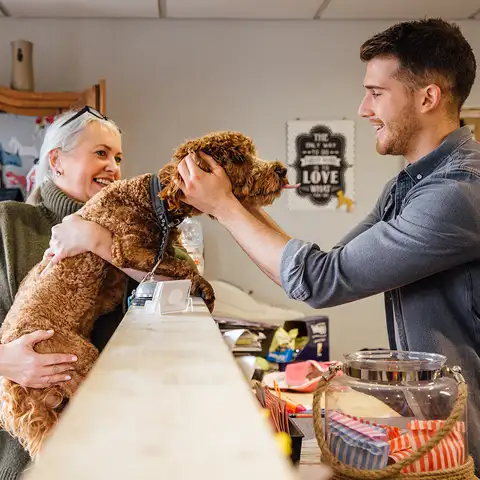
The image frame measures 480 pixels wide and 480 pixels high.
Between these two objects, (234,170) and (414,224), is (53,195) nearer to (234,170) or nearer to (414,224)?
(234,170)

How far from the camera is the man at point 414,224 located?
4.01 ft

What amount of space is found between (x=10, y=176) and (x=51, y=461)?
12.3 feet

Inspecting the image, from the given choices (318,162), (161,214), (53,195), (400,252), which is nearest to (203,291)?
(161,214)

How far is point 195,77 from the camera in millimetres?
4148

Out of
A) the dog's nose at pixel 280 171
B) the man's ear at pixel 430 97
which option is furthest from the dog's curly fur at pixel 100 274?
the man's ear at pixel 430 97

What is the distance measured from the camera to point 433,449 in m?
0.79

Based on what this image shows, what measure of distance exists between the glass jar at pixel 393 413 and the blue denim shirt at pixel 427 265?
34cm

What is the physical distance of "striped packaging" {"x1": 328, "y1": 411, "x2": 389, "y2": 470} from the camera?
2.53ft

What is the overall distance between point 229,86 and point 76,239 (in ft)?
9.65

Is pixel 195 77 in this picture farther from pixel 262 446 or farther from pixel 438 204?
pixel 262 446

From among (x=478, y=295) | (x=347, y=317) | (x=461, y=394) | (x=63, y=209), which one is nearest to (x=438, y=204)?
(x=478, y=295)

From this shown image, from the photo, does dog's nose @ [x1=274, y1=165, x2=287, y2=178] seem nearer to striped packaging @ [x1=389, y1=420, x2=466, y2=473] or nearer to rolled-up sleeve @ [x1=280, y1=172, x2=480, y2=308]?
rolled-up sleeve @ [x1=280, y1=172, x2=480, y2=308]

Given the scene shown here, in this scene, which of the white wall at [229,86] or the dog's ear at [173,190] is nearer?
the dog's ear at [173,190]

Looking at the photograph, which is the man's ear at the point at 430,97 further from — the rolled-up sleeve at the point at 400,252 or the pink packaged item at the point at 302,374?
the pink packaged item at the point at 302,374
